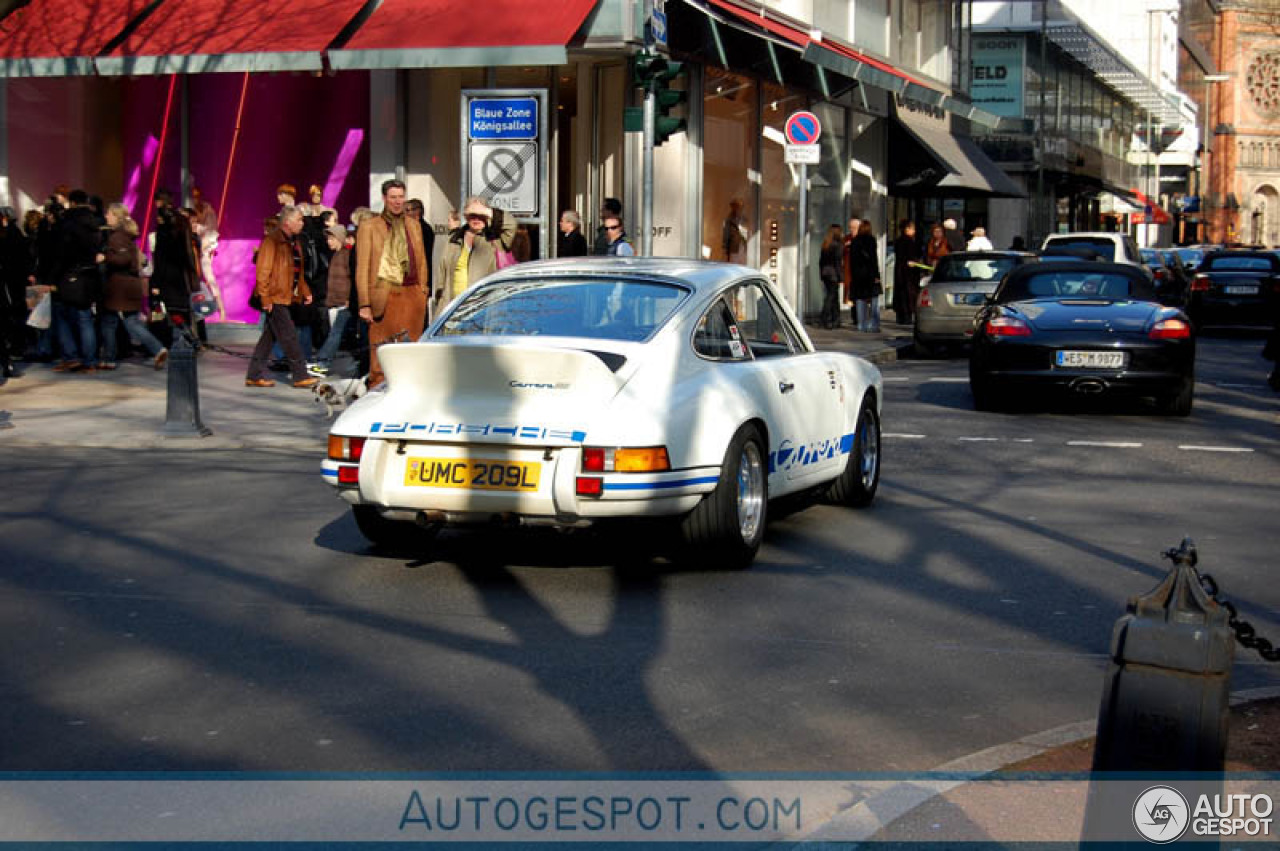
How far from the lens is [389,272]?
584 inches

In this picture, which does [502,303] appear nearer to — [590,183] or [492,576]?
[492,576]

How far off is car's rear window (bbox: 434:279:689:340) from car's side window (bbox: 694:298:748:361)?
18 centimetres

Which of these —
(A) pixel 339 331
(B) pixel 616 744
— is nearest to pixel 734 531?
(B) pixel 616 744

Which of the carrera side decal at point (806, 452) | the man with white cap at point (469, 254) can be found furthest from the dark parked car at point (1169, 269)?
the carrera side decal at point (806, 452)

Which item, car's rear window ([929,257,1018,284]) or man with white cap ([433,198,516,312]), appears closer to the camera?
man with white cap ([433,198,516,312])

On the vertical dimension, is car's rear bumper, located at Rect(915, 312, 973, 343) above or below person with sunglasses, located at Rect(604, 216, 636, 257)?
below

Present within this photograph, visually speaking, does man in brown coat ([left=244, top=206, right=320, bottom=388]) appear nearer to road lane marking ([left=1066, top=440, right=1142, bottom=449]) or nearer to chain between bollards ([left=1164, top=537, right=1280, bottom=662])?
road lane marking ([left=1066, top=440, right=1142, bottom=449])

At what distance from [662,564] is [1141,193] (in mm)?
81648

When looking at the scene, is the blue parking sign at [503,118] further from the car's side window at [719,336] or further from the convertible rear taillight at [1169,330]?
the car's side window at [719,336]

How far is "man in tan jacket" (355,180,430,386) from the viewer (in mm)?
14820

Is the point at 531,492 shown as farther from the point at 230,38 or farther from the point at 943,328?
the point at 943,328

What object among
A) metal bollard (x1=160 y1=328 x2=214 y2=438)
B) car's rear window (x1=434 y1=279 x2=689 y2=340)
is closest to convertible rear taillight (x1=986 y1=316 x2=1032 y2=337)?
metal bollard (x1=160 y1=328 x2=214 y2=438)

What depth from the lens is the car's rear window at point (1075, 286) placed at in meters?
17.2

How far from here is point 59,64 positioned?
22.0m
